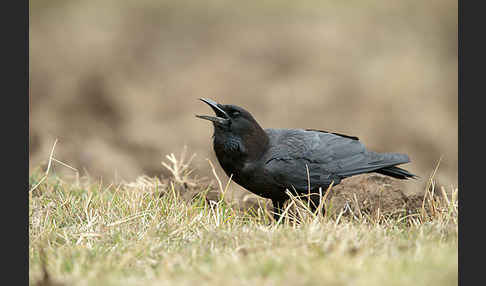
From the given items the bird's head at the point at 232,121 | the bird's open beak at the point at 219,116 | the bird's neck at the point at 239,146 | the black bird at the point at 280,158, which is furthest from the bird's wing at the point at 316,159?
the bird's open beak at the point at 219,116

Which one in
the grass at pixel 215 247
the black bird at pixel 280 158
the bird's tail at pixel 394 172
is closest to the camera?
the grass at pixel 215 247

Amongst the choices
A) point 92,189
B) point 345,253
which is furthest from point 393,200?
point 92,189

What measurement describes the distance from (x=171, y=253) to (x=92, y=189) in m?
2.17

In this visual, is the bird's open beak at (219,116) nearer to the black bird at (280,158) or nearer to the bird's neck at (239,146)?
the black bird at (280,158)

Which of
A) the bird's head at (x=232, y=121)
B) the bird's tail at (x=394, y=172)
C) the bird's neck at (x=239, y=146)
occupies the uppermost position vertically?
the bird's head at (x=232, y=121)

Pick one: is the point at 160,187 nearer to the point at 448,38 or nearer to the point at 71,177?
the point at 71,177

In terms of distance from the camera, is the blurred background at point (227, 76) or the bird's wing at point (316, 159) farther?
the blurred background at point (227, 76)

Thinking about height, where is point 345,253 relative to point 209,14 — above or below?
below

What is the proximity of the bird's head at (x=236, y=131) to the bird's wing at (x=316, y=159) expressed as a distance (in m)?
0.18

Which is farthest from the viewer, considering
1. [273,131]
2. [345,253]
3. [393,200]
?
[273,131]

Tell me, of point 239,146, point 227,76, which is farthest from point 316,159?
point 227,76

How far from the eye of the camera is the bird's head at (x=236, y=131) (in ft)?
16.1

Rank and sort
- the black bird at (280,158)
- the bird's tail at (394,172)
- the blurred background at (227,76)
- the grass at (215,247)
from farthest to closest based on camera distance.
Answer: the blurred background at (227,76)
the bird's tail at (394,172)
the black bird at (280,158)
the grass at (215,247)

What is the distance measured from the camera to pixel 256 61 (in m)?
11.1
